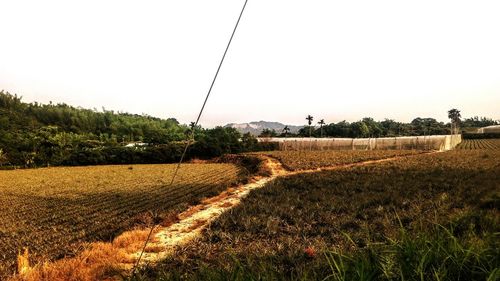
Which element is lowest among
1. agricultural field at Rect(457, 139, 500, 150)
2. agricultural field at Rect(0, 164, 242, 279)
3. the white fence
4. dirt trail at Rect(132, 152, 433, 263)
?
agricultural field at Rect(0, 164, 242, 279)

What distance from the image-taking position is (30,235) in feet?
46.0

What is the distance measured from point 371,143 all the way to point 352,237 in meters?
62.7

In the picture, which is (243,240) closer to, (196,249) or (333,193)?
(196,249)

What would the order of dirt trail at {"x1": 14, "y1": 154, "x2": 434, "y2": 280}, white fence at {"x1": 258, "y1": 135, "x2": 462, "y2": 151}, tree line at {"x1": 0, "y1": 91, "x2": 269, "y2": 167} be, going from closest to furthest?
dirt trail at {"x1": 14, "y1": 154, "x2": 434, "y2": 280} < tree line at {"x1": 0, "y1": 91, "x2": 269, "y2": 167} < white fence at {"x1": 258, "y1": 135, "x2": 462, "y2": 151}

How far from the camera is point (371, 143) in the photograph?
6838 centimetres

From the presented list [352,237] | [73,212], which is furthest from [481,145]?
[73,212]

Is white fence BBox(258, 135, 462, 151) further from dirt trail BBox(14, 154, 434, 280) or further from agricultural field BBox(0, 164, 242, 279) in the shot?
dirt trail BBox(14, 154, 434, 280)

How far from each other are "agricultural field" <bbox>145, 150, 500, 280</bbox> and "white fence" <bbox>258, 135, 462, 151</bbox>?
4725 cm

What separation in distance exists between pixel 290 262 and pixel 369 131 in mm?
124695

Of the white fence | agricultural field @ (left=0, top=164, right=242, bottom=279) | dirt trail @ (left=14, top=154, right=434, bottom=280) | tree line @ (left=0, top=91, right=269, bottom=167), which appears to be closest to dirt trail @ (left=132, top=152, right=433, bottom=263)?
dirt trail @ (left=14, top=154, right=434, bottom=280)

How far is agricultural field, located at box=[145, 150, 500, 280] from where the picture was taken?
238 cm

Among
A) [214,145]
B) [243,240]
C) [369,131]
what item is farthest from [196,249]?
[369,131]

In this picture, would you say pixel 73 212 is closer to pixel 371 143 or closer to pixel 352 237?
pixel 352 237

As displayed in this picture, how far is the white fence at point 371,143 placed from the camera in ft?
211
